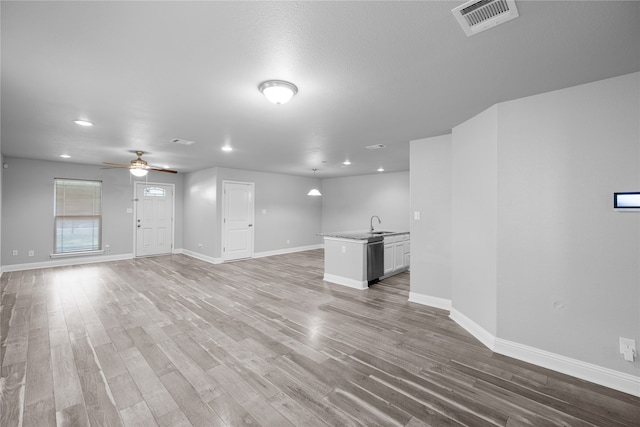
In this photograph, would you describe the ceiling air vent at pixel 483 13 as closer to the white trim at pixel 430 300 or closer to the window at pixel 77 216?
the white trim at pixel 430 300

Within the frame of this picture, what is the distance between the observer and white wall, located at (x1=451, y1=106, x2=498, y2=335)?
2857 millimetres

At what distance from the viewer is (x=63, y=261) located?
6633 millimetres

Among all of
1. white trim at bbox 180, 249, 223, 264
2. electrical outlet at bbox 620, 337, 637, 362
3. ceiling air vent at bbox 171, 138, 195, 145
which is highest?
ceiling air vent at bbox 171, 138, 195, 145

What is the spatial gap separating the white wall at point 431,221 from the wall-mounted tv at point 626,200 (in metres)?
1.76

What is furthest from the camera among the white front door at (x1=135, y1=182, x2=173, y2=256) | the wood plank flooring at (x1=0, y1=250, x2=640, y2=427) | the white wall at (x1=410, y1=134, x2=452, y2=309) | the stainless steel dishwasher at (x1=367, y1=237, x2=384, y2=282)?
the white front door at (x1=135, y1=182, x2=173, y2=256)

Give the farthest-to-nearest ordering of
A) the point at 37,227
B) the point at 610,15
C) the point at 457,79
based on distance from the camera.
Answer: the point at 37,227, the point at 457,79, the point at 610,15

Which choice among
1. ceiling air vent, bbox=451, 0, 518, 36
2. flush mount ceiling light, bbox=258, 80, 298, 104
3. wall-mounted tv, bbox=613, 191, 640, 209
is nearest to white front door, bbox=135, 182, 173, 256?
flush mount ceiling light, bbox=258, 80, 298, 104

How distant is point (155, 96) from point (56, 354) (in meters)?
2.75

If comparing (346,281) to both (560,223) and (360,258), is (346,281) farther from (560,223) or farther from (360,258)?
(560,223)

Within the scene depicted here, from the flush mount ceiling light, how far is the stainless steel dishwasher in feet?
11.2

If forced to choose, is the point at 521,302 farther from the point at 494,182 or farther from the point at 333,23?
the point at 333,23

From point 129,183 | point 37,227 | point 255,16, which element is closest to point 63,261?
point 37,227

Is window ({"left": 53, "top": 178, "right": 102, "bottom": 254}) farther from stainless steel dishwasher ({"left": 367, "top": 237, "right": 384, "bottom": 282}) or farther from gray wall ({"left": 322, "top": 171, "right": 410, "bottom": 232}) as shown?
stainless steel dishwasher ({"left": 367, "top": 237, "right": 384, "bottom": 282})

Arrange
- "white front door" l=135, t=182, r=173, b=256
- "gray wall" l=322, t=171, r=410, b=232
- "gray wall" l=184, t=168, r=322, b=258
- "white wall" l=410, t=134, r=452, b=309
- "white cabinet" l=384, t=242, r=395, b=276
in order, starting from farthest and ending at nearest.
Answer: "gray wall" l=322, t=171, r=410, b=232 < "white front door" l=135, t=182, r=173, b=256 < "gray wall" l=184, t=168, r=322, b=258 < "white cabinet" l=384, t=242, r=395, b=276 < "white wall" l=410, t=134, r=452, b=309
